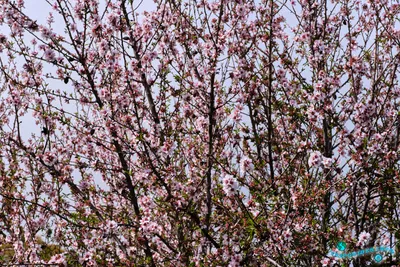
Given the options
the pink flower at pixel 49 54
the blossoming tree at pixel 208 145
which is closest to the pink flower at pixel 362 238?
the blossoming tree at pixel 208 145

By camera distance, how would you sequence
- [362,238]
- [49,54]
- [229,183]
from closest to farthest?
[229,183] → [362,238] → [49,54]

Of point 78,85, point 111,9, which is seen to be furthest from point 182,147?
point 111,9

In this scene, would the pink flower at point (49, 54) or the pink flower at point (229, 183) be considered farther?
the pink flower at point (49, 54)

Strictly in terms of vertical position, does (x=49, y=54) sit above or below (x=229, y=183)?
above

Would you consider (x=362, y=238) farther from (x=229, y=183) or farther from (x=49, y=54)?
(x=49, y=54)

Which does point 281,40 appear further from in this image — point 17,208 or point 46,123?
point 17,208

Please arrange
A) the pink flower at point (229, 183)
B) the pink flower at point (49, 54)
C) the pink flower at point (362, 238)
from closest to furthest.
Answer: the pink flower at point (229, 183), the pink flower at point (362, 238), the pink flower at point (49, 54)

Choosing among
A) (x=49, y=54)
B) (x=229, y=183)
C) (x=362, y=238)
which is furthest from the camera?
(x=49, y=54)

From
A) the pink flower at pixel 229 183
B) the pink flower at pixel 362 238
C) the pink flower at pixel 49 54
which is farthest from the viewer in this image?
the pink flower at pixel 49 54

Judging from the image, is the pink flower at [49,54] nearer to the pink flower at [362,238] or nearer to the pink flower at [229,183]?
the pink flower at [229,183]

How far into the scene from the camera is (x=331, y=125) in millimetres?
7199

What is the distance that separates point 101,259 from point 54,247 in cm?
167

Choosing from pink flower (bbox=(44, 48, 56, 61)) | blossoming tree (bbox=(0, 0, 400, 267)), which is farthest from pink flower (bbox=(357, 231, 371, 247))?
pink flower (bbox=(44, 48, 56, 61))

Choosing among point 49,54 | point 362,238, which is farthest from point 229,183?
point 49,54
